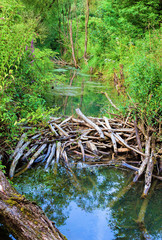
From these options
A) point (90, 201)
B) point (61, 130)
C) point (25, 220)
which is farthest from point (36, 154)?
point (25, 220)

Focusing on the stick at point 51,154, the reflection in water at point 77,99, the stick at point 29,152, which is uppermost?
the stick at point 29,152

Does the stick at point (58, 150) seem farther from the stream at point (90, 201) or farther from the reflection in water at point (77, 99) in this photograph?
the reflection in water at point (77, 99)

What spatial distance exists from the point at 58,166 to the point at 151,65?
341 centimetres

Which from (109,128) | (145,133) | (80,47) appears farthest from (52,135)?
(80,47)

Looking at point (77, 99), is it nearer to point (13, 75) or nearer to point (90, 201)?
Result: point (13, 75)

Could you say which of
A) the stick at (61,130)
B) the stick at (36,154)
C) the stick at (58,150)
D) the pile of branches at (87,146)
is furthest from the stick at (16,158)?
the stick at (61,130)

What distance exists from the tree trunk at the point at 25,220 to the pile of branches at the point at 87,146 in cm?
201

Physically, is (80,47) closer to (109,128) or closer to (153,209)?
(109,128)

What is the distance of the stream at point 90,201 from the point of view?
3464 millimetres

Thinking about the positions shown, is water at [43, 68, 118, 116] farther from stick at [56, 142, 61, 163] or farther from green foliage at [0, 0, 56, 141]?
green foliage at [0, 0, 56, 141]

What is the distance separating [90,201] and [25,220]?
188 cm

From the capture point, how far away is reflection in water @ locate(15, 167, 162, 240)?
3.47 metres

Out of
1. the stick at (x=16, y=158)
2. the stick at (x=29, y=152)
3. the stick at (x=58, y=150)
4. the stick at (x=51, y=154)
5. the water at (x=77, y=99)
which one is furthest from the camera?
the water at (x=77, y=99)

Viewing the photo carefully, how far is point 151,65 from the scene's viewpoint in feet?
19.5
